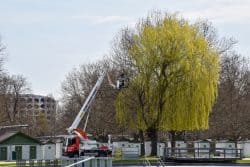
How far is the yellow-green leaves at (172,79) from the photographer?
214 ft

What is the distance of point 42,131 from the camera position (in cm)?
11556

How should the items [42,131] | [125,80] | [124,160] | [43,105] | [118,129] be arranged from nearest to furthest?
[124,160] < [125,80] < [118,129] < [42,131] < [43,105]

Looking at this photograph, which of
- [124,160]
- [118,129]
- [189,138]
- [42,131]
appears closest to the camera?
[124,160]

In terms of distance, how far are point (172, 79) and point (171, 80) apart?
0.45 ft

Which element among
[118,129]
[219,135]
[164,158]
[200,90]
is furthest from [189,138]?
[164,158]

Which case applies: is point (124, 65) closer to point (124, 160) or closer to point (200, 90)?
point (200, 90)

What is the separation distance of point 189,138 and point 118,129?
40.6 feet

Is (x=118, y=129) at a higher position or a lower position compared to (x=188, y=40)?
lower

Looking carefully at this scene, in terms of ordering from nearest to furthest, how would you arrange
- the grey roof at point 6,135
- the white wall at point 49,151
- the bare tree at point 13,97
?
the grey roof at point 6,135, the white wall at point 49,151, the bare tree at point 13,97

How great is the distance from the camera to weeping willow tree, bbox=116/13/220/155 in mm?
65250

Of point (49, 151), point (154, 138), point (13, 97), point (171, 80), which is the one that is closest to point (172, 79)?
point (171, 80)

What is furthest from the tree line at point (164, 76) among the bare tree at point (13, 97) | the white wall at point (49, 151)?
the bare tree at point (13, 97)

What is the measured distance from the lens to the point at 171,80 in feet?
215

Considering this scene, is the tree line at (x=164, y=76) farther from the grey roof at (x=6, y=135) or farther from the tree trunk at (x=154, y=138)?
the grey roof at (x=6, y=135)
